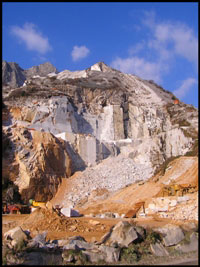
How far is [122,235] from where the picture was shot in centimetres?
903

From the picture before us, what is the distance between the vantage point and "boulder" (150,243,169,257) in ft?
27.9

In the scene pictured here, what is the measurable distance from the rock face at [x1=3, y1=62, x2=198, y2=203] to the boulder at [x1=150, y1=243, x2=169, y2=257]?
18109 mm

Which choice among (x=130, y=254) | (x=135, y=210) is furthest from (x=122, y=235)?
(x=135, y=210)

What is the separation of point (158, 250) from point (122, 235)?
111cm

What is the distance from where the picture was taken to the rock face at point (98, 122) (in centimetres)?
2967

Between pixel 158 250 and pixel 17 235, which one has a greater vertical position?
pixel 17 235

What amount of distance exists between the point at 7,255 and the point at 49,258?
3.54ft

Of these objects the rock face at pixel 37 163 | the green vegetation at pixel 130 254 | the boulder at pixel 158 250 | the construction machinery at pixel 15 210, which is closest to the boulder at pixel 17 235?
the green vegetation at pixel 130 254

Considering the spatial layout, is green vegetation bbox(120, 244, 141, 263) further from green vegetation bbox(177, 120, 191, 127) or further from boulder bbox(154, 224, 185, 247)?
green vegetation bbox(177, 120, 191, 127)

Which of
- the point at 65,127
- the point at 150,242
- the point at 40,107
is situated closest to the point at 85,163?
the point at 65,127

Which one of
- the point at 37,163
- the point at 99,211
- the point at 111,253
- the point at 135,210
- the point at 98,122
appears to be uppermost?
the point at 98,122

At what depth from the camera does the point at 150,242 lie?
8.94 metres

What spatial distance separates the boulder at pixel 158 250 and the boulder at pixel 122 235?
1.86 feet

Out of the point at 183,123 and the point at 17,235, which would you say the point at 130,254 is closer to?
the point at 17,235
